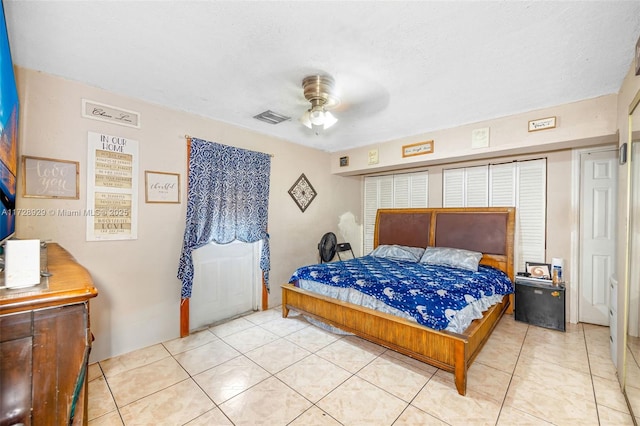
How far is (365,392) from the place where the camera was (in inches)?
78.4

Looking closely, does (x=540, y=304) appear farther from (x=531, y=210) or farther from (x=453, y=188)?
(x=453, y=188)

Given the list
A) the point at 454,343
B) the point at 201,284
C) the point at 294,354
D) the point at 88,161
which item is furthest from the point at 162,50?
the point at 454,343

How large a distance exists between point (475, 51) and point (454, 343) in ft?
6.70

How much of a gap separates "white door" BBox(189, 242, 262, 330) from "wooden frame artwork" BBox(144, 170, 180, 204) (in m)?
0.67

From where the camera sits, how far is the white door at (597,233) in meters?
2.93

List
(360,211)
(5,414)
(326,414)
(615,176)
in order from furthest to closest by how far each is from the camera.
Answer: (360,211)
(615,176)
(326,414)
(5,414)

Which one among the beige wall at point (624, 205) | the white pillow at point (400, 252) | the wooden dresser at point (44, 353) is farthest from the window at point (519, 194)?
the wooden dresser at point (44, 353)

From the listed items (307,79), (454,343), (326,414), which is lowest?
(326,414)

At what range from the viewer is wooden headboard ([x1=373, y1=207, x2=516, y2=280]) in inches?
137

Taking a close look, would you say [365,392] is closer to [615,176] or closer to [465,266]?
[465,266]

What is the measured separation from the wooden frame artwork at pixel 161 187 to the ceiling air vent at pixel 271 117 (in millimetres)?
1082

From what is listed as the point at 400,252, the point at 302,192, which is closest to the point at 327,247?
the point at 302,192

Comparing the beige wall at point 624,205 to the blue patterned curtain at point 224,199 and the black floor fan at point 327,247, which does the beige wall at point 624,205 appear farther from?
the blue patterned curtain at point 224,199

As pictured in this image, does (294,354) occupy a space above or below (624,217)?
below
